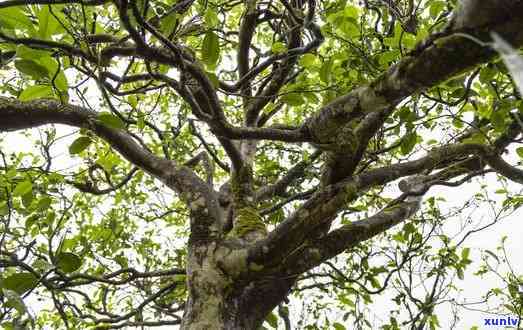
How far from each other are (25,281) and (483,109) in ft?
8.67

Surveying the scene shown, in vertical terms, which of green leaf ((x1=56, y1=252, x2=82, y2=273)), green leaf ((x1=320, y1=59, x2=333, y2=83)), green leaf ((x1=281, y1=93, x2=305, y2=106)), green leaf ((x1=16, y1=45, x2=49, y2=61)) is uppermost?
green leaf ((x1=320, y1=59, x2=333, y2=83))

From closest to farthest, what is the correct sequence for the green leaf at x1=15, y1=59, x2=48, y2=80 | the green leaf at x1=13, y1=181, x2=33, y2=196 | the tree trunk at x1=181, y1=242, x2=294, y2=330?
1. the green leaf at x1=15, y1=59, x2=48, y2=80
2. the tree trunk at x1=181, y1=242, x2=294, y2=330
3. the green leaf at x1=13, y1=181, x2=33, y2=196

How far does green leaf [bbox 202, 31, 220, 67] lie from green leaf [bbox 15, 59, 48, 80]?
59cm

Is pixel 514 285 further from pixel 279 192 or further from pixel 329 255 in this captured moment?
pixel 329 255

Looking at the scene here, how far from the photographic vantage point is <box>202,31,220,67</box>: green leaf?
169 cm

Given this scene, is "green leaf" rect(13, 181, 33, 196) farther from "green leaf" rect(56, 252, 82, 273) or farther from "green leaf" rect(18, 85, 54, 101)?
"green leaf" rect(56, 252, 82, 273)

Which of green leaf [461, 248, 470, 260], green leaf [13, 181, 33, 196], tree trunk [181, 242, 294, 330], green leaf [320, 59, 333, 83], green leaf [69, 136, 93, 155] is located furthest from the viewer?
green leaf [461, 248, 470, 260]

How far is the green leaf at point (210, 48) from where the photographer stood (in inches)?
66.5

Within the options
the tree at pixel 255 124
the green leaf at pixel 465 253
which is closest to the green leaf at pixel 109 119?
the tree at pixel 255 124

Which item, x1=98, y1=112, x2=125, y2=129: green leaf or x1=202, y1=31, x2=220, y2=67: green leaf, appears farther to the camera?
x1=202, y1=31, x2=220, y2=67: green leaf

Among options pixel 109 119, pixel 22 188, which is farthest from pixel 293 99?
pixel 22 188

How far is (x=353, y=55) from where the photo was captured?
258cm

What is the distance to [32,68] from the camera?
1.40 meters

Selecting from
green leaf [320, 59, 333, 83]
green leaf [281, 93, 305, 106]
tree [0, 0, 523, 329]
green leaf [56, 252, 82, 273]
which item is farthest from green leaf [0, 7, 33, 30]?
green leaf [320, 59, 333, 83]
